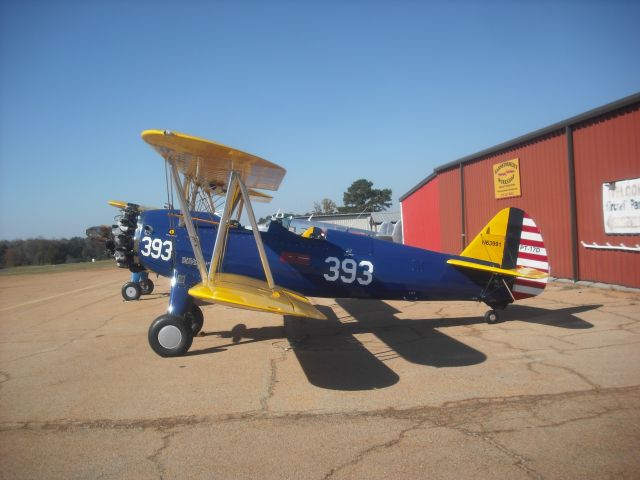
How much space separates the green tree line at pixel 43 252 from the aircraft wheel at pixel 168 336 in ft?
146

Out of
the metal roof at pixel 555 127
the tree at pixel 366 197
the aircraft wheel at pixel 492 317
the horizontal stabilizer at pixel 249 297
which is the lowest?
the aircraft wheel at pixel 492 317

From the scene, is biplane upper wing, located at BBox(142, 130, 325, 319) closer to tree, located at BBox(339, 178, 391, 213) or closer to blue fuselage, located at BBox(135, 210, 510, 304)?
blue fuselage, located at BBox(135, 210, 510, 304)

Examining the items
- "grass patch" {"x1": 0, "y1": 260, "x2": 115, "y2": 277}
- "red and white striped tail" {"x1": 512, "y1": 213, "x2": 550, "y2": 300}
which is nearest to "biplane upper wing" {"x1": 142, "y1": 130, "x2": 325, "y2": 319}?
"red and white striped tail" {"x1": 512, "y1": 213, "x2": 550, "y2": 300}

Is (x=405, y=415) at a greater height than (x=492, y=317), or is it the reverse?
(x=492, y=317)

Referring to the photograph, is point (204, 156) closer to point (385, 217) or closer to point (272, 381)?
point (272, 381)

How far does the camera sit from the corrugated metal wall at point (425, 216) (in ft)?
67.3

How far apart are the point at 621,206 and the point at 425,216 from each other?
12.6 metres

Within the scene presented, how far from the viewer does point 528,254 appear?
25.3ft

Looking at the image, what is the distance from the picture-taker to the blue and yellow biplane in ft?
21.2

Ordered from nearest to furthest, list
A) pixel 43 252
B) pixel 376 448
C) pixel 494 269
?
pixel 376 448, pixel 494 269, pixel 43 252

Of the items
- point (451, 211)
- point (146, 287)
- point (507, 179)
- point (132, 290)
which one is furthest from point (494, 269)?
point (451, 211)

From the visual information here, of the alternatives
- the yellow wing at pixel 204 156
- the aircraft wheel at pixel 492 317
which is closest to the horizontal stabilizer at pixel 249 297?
the yellow wing at pixel 204 156

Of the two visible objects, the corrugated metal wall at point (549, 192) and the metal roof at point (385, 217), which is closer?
the corrugated metal wall at point (549, 192)

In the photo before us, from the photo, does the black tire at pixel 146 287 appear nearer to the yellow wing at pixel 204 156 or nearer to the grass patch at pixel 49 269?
the yellow wing at pixel 204 156
